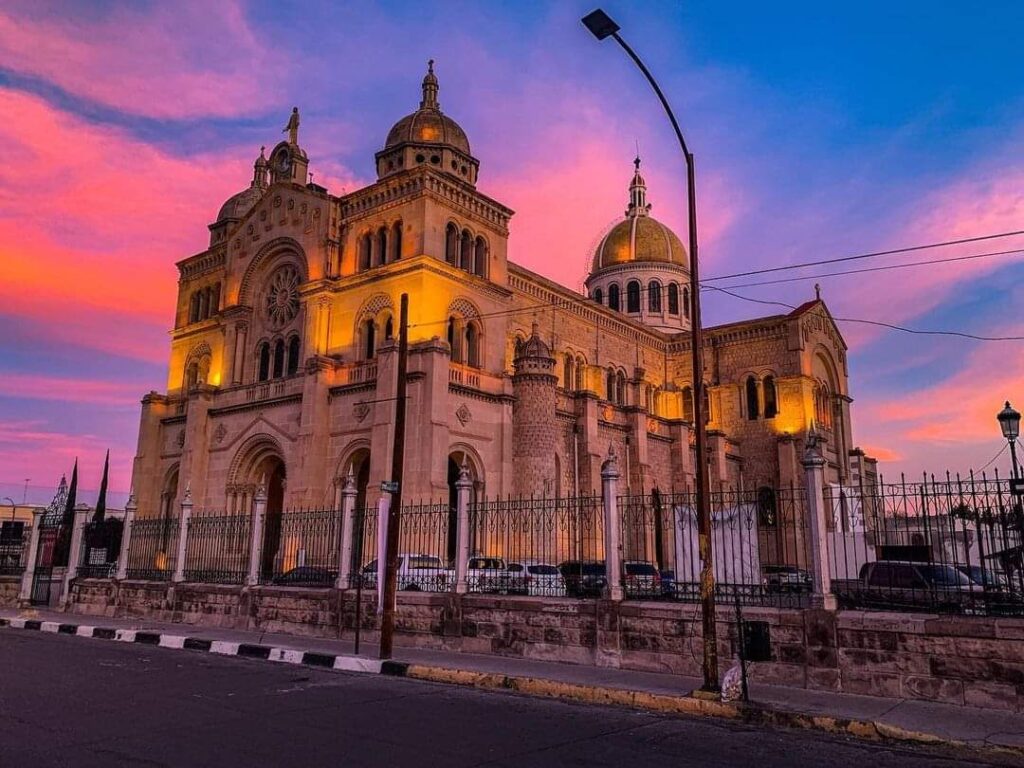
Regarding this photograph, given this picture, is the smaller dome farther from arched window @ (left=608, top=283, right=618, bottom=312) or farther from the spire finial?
arched window @ (left=608, top=283, right=618, bottom=312)

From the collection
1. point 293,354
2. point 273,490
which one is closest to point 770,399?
point 293,354

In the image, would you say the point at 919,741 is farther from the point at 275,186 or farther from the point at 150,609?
the point at 275,186

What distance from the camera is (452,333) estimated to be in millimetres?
28812

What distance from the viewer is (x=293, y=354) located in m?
32.2

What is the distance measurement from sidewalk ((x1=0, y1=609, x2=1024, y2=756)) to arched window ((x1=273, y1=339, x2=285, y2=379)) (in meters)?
18.2

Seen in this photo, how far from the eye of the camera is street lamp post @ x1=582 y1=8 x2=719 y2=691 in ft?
31.7

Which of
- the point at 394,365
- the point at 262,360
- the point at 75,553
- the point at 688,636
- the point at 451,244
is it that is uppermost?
the point at 451,244

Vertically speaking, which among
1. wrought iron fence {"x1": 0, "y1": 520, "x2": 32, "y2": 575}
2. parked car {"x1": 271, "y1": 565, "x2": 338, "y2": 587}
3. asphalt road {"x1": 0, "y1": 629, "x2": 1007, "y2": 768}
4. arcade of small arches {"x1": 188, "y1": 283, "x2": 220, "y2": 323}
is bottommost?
asphalt road {"x1": 0, "y1": 629, "x2": 1007, "y2": 768}

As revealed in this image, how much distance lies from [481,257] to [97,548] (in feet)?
55.3

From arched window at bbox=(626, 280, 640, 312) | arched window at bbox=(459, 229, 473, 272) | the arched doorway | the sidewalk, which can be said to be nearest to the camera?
the sidewalk

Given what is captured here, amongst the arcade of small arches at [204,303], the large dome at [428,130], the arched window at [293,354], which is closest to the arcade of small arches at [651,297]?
the large dome at [428,130]

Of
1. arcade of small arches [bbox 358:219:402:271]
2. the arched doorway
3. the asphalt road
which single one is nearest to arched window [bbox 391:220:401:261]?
arcade of small arches [bbox 358:219:402:271]

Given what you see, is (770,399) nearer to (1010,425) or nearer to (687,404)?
(687,404)

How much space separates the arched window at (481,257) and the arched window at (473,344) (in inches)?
105
